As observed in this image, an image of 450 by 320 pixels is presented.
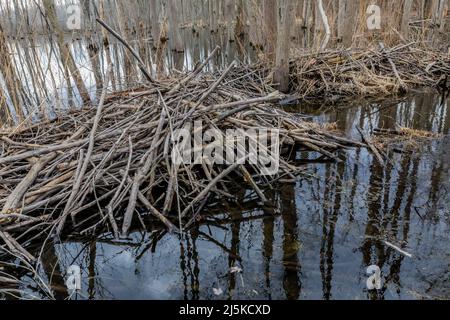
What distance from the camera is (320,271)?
2.58 metres

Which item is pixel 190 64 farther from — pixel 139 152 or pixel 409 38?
pixel 139 152

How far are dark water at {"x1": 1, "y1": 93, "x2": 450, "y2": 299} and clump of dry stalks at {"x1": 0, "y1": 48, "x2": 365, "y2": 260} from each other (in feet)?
0.61

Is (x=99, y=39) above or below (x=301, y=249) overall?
above

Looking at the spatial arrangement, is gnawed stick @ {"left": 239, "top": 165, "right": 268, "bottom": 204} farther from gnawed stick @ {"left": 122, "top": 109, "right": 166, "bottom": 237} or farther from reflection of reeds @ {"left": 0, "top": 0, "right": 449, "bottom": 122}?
reflection of reeds @ {"left": 0, "top": 0, "right": 449, "bottom": 122}

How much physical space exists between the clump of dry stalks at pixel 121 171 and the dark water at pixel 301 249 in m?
0.19

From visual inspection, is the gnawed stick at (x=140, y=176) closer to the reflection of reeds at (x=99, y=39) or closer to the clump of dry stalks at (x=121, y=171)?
the clump of dry stalks at (x=121, y=171)

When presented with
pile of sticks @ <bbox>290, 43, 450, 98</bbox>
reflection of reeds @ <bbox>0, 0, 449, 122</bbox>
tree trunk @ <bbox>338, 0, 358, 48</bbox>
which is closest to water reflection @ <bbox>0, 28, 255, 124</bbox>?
reflection of reeds @ <bbox>0, 0, 449, 122</bbox>

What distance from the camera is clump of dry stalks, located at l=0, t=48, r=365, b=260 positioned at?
301 centimetres

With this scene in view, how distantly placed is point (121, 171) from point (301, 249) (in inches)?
66.9

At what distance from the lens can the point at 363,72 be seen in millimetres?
6809

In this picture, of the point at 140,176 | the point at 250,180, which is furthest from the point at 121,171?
the point at 250,180

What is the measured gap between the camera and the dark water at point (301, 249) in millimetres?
2480

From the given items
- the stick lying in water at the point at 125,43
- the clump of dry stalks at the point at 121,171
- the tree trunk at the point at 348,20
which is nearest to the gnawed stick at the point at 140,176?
the clump of dry stalks at the point at 121,171

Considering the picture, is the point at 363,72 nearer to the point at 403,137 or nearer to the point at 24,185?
the point at 403,137
